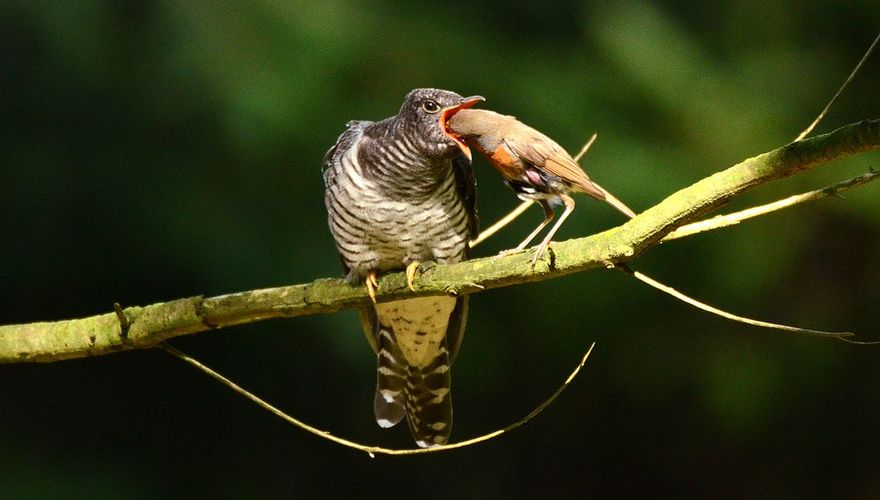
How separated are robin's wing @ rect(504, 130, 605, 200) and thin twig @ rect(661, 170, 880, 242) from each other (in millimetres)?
206

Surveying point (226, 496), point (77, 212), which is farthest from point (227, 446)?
point (77, 212)

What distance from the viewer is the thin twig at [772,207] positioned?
1604 millimetres

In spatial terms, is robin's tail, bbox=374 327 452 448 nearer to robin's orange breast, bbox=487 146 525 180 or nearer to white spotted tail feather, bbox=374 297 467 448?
white spotted tail feather, bbox=374 297 467 448

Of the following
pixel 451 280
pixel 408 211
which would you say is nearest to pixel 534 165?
pixel 451 280

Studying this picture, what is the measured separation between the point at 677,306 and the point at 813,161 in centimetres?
293

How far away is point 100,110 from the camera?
4598mm

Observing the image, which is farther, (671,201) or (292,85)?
(292,85)

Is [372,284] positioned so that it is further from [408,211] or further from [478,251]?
[478,251]

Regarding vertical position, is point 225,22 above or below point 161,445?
above

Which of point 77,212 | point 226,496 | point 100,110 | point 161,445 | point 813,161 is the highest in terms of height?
point 100,110

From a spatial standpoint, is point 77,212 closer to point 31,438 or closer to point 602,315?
point 31,438

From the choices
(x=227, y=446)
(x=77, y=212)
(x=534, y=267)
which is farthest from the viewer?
(x=227, y=446)

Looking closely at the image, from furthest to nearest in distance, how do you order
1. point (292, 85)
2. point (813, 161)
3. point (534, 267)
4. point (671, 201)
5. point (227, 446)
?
point (227, 446)
point (292, 85)
point (534, 267)
point (671, 201)
point (813, 161)

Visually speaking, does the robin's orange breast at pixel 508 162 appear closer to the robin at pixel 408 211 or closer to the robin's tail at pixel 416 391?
the robin at pixel 408 211
